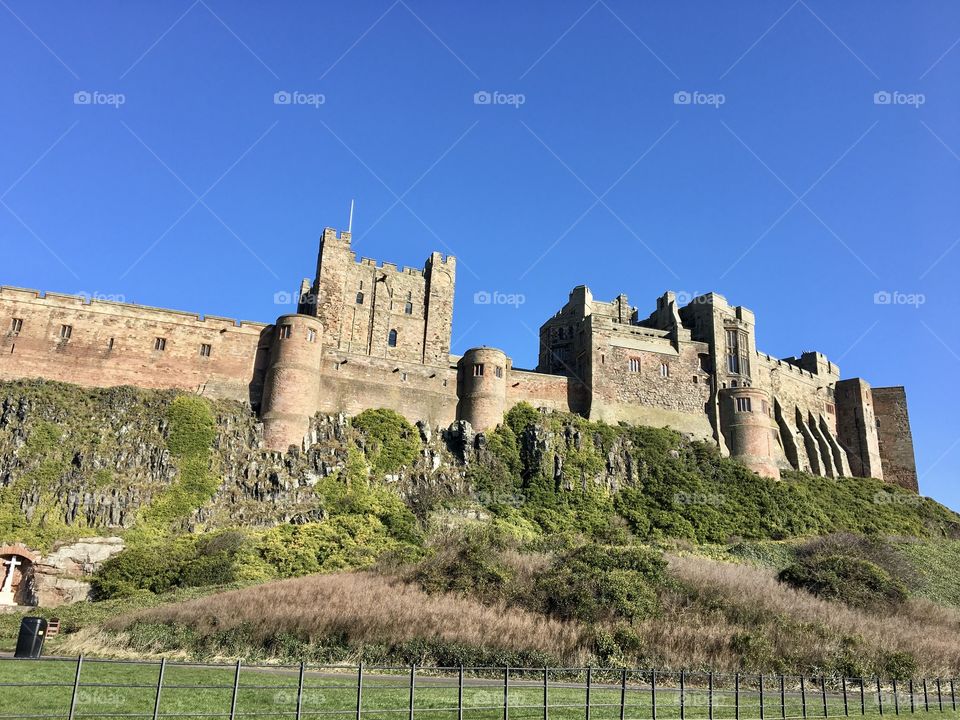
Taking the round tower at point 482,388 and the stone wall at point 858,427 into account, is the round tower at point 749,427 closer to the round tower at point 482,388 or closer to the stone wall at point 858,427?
the stone wall at point 858,427

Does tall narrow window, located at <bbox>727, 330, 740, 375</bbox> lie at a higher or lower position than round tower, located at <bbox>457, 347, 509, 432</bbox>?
higher

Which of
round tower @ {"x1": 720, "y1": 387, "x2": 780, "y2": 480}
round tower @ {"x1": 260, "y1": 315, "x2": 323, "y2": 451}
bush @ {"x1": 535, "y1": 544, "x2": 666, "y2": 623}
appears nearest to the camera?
bush @ {"x1": 535, "y1": 544, "x2": 666, "y2": 623}

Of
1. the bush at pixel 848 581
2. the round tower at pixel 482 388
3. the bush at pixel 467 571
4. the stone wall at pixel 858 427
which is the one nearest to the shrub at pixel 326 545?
the bush at pixel 467 571

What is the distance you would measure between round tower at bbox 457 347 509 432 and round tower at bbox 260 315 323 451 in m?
9.27

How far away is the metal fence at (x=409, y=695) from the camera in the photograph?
567 inches

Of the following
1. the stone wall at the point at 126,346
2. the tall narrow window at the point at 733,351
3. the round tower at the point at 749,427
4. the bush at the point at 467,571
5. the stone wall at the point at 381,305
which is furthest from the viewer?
the tall narrow window at the point at 733,351

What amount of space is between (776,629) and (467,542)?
12.0 meters

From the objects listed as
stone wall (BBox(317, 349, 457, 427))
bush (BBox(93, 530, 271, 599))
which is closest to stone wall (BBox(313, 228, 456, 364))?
stone wall (BBox(317, 349, 457, 427))

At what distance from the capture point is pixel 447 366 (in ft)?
163

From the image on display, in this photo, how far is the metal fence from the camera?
14.4 m

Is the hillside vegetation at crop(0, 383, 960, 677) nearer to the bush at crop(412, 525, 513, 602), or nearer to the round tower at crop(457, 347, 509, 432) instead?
the bush at crop(412, 525, 513, 602)

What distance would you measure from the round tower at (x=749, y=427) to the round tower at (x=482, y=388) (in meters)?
17.0

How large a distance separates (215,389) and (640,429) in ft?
89.3

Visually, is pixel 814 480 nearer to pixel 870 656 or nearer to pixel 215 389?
pixel 870 656
